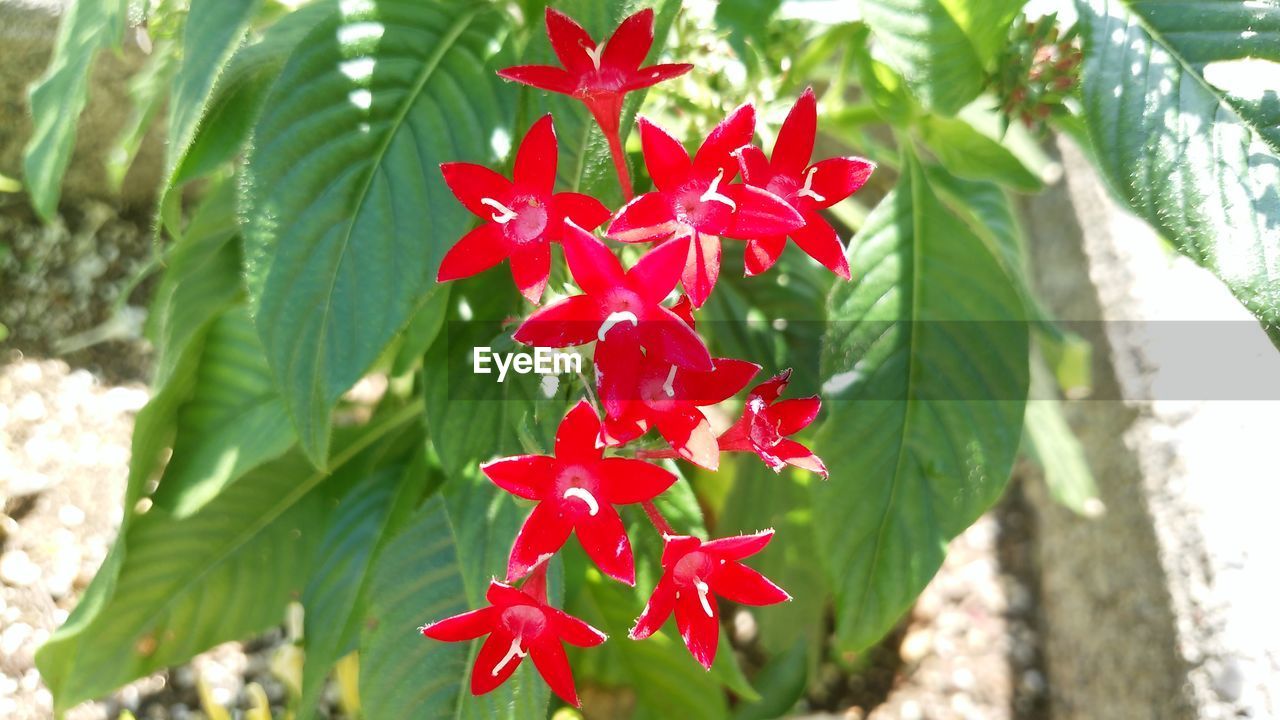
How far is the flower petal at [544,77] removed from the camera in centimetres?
58

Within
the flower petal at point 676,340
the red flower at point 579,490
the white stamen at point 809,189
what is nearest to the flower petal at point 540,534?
the red flower at point 579,490

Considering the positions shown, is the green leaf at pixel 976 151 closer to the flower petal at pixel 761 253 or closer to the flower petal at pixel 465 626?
the flower petal at pixel 761 253

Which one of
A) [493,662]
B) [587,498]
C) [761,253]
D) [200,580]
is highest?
[761,253]

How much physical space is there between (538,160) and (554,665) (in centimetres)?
28

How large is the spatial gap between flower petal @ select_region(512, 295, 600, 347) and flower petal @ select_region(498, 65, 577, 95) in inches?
5.5

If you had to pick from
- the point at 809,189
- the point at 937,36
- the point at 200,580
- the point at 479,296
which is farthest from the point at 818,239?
the point at 200,580

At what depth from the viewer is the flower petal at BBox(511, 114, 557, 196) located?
568 mm

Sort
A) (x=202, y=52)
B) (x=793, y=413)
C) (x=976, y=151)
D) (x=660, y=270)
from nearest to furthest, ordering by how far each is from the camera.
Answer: (x=660, y=270), (x=793, y=413), (x=202, y=52), (x=976, y=151)

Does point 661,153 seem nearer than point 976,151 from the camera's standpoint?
Yes

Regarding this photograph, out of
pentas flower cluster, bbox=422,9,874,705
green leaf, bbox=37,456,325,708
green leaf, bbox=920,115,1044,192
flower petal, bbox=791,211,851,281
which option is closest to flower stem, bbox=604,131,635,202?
pentas flower cluster, bbox=422,9,874,705

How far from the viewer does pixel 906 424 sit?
812mm

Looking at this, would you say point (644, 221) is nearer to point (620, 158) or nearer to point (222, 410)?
point (620, 158)

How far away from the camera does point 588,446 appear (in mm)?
535

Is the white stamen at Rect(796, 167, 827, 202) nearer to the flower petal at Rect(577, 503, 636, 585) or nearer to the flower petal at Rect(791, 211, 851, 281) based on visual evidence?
the flower petal at Rect(791, 211, 851, 281)
